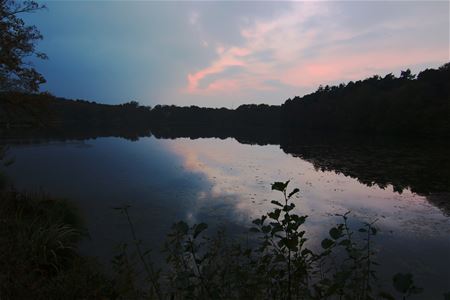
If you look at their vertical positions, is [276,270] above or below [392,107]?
below

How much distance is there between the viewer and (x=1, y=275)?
348 centimetres

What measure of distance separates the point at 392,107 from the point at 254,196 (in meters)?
52.4

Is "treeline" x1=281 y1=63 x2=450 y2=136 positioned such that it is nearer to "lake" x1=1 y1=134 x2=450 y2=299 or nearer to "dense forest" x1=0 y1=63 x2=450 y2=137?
"dense forest" x1=0 y1=63 x2=450 y2=137

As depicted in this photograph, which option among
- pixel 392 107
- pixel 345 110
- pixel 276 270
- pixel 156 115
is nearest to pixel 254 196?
pixel 276 270

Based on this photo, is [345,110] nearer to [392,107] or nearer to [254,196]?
[392,107]

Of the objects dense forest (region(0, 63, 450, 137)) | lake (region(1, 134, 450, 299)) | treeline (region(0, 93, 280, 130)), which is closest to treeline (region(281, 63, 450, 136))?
dense forest (region(0, 63, 450, 137))

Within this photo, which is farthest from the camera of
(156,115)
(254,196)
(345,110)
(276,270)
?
(156,115)

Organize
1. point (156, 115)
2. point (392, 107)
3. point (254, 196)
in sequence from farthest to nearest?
point (156, 115), point (392, 107), point (254, 196)

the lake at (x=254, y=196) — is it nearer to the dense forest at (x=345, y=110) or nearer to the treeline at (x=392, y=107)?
the dense forest at (x=345, y=110)

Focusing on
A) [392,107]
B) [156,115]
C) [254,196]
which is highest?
[156,115]

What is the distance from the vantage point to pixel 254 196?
47.8ft

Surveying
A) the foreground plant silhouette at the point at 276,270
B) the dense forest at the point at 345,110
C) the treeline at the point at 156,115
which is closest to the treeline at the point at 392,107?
the dense forest at the point at 345,110

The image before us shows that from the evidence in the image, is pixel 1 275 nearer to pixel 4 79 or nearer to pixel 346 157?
pixel 4 79

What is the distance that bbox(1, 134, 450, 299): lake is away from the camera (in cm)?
876
